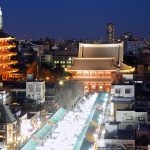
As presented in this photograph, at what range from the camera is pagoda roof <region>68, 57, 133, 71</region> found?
27.7 metres

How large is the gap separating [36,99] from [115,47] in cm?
953

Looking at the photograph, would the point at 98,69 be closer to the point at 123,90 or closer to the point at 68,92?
the point at 68,92

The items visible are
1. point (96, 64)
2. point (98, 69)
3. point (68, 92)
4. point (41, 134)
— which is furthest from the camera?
point (96, 64)

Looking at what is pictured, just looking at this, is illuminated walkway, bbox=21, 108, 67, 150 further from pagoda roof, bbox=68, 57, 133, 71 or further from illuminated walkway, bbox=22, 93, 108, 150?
pagoda roof, bbox=68, 57, 133, 71

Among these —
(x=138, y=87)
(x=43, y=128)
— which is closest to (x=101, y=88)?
(x=138, y=87)

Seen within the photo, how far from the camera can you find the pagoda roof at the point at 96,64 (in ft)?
91.0

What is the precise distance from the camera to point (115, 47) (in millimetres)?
30359

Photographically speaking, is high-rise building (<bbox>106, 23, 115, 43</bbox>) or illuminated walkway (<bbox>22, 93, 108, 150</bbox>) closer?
illuminated walkway (<bbox>22, 93, 108, 150</bbox>)

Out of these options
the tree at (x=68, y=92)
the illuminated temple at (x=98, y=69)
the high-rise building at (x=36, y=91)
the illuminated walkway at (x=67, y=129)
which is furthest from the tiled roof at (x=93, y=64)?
the illuminated walkway at (x=67, y=129)

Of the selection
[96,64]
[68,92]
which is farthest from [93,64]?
[68,92]

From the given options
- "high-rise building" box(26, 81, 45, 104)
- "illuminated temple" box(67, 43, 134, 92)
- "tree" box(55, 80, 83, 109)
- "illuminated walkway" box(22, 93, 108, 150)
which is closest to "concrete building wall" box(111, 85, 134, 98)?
"illuminated walkway" box(22, 93, 108, 150)

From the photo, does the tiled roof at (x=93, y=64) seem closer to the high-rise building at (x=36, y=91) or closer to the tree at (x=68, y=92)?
the tree at (x=68, y=92)

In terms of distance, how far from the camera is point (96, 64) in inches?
1116

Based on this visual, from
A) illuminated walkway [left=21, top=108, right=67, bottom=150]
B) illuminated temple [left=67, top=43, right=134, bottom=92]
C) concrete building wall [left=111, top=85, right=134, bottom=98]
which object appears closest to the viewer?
illuminated walkway [left=21, top=108, right=67, bottom=150]
